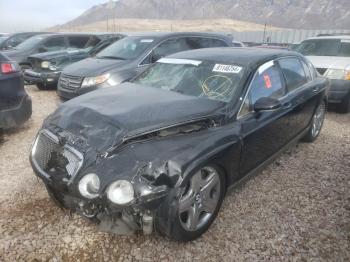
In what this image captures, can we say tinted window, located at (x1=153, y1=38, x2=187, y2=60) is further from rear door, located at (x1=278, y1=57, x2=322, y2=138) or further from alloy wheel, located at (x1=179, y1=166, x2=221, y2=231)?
alloy wheel, located at (x1=179, y1=166, x2=221, y2=231)

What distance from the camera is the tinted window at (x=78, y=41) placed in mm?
11423

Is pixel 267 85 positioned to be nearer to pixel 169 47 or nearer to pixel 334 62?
pixel 169 47

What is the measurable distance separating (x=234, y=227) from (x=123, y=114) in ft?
4.82

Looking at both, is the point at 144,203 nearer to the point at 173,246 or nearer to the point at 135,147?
the point at 135,147

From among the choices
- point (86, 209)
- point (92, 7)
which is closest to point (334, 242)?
point (86, 209)

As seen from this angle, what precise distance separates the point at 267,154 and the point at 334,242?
1150 mm

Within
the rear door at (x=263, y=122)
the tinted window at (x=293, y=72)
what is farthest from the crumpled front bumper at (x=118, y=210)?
the tinted window at (x=293, y=72)

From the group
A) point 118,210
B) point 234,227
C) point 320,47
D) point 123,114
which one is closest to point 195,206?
point 234,227

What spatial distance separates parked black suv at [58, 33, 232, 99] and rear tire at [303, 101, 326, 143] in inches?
117

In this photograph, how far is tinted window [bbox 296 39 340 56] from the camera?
794cm

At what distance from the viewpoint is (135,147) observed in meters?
2.58

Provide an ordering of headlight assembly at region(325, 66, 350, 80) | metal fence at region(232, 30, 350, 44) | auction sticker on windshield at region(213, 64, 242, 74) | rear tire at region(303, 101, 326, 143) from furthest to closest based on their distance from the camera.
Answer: metal fence at region(232, 30, 350, 44) < headlight assembly at region(325, 66, 350, 80) < rear tire at region(303, 101, 326, 143) < auction sticker on windshield at region(213, 64, 242, 74)

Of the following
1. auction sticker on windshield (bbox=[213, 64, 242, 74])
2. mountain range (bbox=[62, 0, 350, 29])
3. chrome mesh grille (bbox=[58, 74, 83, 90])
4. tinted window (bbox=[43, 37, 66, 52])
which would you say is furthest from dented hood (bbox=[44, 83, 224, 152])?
mountain range (bbox=[62, 0, 350, 29])

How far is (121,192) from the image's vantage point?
2.36 meters
